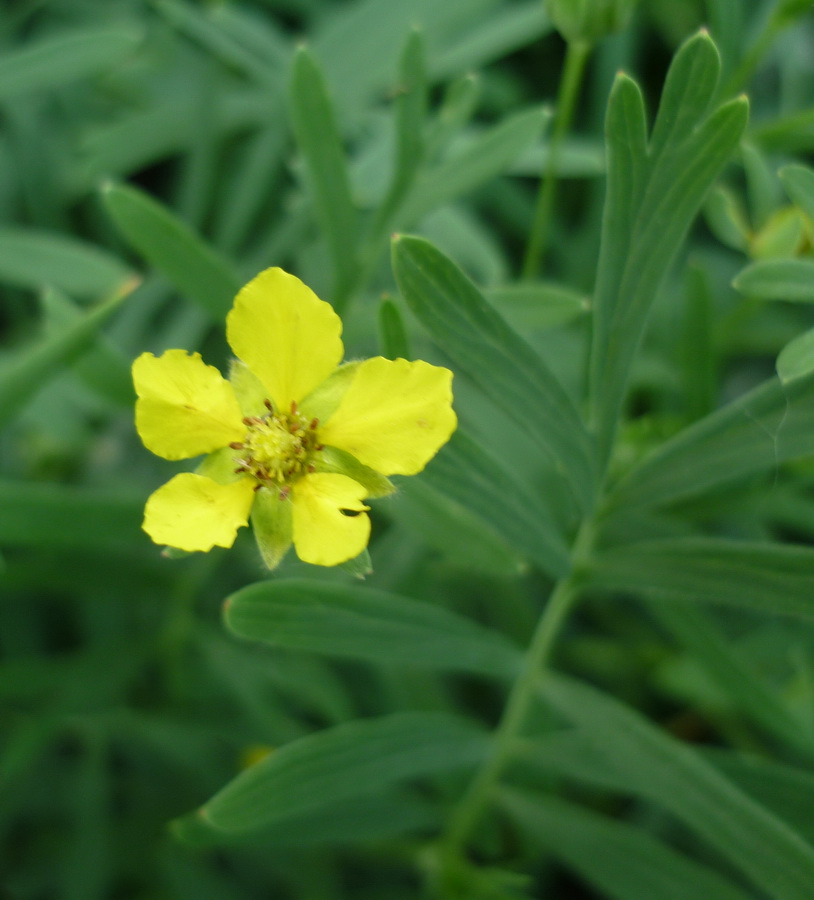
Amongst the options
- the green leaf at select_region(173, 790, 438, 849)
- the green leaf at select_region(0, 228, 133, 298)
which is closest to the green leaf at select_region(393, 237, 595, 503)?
the green leaf at select_region(173, 790, 438, 849)

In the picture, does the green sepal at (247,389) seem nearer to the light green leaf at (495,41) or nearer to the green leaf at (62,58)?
the green leaf at (62,58)

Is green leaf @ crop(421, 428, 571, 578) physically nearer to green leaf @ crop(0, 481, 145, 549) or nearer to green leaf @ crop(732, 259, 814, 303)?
green leaf @ crop(732, 259, 814, 303)

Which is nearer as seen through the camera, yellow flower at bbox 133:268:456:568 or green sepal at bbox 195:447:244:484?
yellow flower at bbox 133:268:456:568

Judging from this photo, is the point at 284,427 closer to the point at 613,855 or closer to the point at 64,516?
the point at 64,516

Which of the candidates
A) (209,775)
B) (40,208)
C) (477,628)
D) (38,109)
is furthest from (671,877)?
(38,109)

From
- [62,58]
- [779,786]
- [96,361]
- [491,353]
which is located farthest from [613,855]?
[62,58]

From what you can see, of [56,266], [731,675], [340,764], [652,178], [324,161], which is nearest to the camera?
[652,178]
